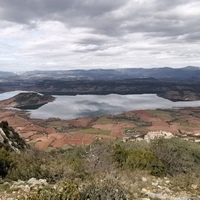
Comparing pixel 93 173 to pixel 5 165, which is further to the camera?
pixel 5 165

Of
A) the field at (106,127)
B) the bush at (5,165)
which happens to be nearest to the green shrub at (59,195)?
the bush at (5,165)

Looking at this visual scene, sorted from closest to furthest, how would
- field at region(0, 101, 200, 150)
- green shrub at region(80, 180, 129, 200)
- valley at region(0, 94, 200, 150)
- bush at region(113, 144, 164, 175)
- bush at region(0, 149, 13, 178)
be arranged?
green shrub at region(80, 180, 129, 200), bush at region(0, 149, 13, 178), bush at region(113, 144, 164, 175), valley at region(0, 94, 200, 150), field at region(0, 101, 200, 150)

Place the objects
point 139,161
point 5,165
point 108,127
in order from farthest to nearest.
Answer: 1. point 108,127
2. point 139,161
3. point 5,165

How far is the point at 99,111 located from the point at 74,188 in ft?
571

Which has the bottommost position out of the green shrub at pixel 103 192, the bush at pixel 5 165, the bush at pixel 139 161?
the bush at pixel 139 161

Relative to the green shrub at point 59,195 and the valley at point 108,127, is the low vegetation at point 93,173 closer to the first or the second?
the green shrub at point 59,195

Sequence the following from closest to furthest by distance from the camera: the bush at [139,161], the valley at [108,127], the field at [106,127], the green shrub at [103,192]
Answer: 1. the green shrub at [103,192]
2. the bush at [139,161]
3. the valley at [108,127]
4. the field at [106,127]

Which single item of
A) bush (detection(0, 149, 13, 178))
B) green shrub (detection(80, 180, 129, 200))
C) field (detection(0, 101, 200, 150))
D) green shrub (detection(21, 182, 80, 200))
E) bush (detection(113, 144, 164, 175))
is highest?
green shrub (detection(21, 182, 80, 200))

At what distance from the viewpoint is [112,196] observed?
24.9 feet

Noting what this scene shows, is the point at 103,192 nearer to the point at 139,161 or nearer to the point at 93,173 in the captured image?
the point at 93,173

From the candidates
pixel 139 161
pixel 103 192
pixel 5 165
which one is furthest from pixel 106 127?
pixel 103 192

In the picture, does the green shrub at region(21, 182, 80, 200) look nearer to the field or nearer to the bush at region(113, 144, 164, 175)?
the bush at region(113, 144, 164, 175)

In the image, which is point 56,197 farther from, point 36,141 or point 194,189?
point 36,141

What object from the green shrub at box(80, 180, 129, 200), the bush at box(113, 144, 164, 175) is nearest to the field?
the bush at box(113, 144, 164, 175)
